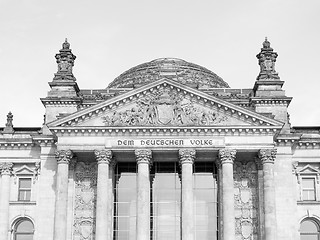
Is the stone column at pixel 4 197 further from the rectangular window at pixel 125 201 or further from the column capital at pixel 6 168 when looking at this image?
the rectangular window at pixel 125 201

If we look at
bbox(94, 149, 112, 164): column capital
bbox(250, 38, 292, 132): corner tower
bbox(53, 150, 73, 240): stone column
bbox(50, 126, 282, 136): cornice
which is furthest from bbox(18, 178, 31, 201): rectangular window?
bbox(250, 38, 292, 132): corner tower

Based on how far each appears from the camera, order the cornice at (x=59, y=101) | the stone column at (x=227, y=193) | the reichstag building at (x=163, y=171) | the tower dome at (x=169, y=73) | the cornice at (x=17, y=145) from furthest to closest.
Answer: the tower dome at (x=169, y=73) → the cornice at (x=59, y=101) → the cornice at (x=17, y=145) → the reichstag building at (x=163, y=171) → the stone column at (x=227, y=193)

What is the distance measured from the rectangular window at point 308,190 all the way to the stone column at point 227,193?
6.82 meters

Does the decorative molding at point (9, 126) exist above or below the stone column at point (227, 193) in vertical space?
above

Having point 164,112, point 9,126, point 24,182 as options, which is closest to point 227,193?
point 164,112

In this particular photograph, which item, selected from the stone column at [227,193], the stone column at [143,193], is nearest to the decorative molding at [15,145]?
the stone column at [143,193]

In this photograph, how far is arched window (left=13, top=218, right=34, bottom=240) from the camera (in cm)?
5238

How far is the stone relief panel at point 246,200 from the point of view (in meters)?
50.1

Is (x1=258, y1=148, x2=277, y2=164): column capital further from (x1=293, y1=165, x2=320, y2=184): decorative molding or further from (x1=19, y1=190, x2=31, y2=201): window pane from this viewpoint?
(x1=19, y1=190, x2=31, y2=201): window pane

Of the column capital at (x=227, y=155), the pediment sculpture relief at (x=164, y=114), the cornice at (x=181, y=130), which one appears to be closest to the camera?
the column capital at (x=227, y=155)

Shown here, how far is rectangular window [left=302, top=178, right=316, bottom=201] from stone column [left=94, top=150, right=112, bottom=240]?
49.8 feet

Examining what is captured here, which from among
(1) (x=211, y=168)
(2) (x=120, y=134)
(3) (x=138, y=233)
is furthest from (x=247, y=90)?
(3) (x=138, y=233)

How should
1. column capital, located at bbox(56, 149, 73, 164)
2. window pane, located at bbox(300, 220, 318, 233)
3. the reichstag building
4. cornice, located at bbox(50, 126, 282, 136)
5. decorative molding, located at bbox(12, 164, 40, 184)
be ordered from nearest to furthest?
the reichstag building
column capital, located at bbox(56, 149, 73, 164)
cornice, located at bbox(50, 126, 282, 136)
window pane, located at bbox(300, 220, 318, 233)
decorative molding, located at bbox(12, 164, 40, 184)

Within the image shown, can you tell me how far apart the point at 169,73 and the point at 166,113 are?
15.5 metres
